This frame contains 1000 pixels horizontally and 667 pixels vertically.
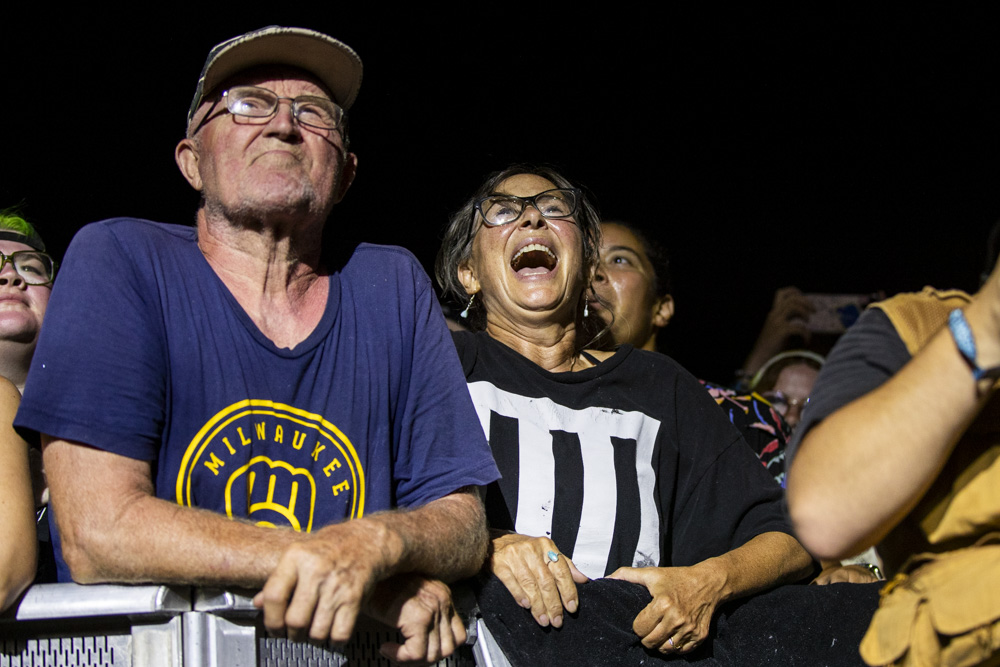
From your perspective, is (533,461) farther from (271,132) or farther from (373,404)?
(271,132)

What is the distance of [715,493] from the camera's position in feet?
7.99

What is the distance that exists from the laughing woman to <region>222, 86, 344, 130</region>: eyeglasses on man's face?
735mm

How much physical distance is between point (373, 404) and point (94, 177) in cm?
234

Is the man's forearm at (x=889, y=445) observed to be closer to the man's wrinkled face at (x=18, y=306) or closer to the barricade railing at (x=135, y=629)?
the barricade railing at (x=135, y=629)

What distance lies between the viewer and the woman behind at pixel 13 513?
162 cm

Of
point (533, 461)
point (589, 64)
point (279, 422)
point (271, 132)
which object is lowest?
point (533, 461)

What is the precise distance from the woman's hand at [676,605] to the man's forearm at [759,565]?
0.03m

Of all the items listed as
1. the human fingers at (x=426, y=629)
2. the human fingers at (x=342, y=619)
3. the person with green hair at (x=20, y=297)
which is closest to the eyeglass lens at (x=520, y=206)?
the person with green hair at (x=20, y=297)

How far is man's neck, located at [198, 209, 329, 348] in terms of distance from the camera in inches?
81.7

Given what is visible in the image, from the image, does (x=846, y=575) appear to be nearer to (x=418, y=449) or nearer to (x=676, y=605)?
(x=676, y=605)

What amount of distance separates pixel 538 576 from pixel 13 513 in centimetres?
102

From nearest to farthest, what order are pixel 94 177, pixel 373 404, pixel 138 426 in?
pixel 138 426, pixel 373 404, pixel 94 177

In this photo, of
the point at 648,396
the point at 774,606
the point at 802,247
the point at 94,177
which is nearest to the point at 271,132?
the point at 648,396

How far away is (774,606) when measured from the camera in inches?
83.1
